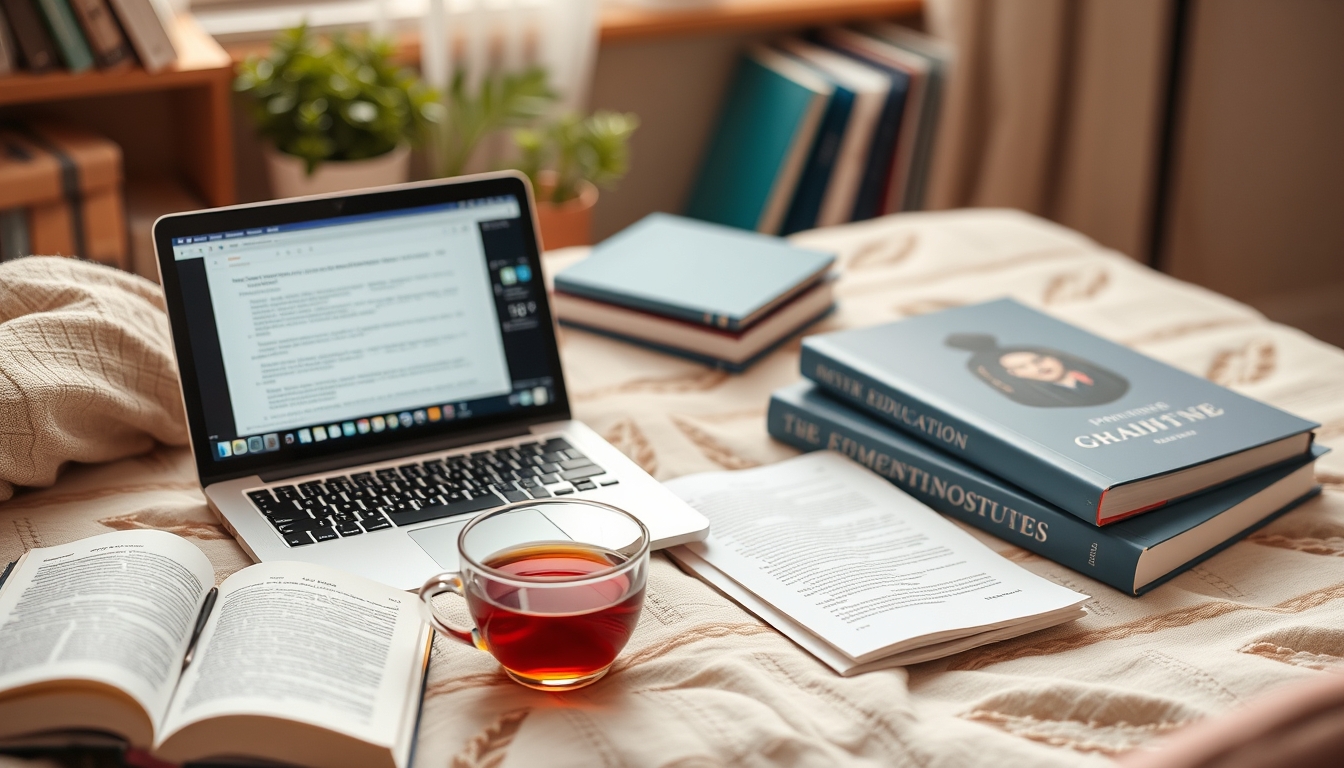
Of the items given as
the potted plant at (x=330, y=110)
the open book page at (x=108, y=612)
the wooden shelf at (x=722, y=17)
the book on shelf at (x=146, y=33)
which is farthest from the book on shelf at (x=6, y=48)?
the open book page at (x=108, y=612)

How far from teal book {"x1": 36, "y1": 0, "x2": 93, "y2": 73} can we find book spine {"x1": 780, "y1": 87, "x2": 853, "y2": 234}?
1.27 m

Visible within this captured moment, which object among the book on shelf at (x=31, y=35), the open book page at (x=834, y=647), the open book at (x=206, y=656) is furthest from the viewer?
the book on shelf at (x=31, y=35)

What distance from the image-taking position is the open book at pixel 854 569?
727 millimetres

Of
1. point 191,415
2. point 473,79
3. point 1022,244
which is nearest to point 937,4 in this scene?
point 473,79

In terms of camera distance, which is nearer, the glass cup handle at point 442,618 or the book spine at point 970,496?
the glass cup handle at point 442,618

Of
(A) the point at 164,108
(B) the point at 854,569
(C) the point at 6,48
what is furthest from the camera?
(A) the point at 164,108

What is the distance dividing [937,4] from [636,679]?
2042mm

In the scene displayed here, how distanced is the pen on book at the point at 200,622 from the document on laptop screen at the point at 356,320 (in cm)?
20

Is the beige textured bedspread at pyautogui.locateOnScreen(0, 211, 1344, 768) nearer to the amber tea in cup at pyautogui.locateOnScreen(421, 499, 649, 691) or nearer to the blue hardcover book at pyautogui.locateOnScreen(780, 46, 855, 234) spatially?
the amber tea in cup at pyautogui.locateOnScreen(421, 499, 649, 691)

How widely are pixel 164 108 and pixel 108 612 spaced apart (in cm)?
166

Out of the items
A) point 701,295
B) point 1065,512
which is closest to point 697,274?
point 701,295

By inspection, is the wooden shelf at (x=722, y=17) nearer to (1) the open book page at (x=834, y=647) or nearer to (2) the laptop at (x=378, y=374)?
(2) the laptop at (x=378, y=374)

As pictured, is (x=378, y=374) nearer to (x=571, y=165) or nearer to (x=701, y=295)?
(x=701, y=295)

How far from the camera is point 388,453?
36.2 inches
